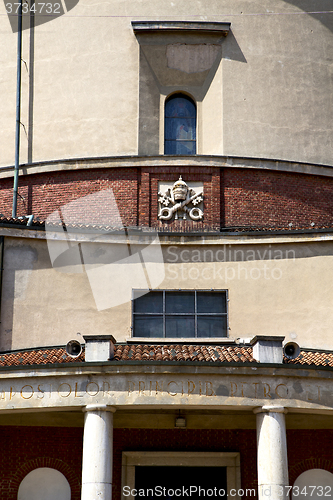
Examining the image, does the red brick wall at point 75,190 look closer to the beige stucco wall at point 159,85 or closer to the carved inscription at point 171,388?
the beige stucco wall at point 159,85

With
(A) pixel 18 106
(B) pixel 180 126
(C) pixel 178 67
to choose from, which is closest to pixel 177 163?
(B) pixel 180 126

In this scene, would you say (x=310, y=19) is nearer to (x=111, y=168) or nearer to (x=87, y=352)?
(x=111, y=168)

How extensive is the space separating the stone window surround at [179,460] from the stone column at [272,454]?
3.49m

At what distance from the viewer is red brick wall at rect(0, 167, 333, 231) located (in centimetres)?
2294

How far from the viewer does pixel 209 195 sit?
75.8 feet

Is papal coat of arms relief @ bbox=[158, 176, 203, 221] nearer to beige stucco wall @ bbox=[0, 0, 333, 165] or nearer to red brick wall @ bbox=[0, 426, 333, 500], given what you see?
beige stucco wall @ bbox=[0, 0, 333, 165]

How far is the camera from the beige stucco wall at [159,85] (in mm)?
23891

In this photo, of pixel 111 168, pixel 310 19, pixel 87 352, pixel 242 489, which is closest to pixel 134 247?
pixel 111 168

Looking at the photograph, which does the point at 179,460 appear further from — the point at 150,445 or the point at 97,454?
the point at 97,454

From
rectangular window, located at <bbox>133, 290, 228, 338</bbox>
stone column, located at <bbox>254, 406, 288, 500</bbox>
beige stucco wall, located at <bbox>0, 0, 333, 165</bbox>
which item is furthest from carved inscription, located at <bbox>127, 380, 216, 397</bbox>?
beige stucco wall, located at <bbox>0, 0, 333, 165</bbox>

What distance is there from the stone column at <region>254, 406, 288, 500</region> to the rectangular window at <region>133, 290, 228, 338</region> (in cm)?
491

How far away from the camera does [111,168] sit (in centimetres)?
2344

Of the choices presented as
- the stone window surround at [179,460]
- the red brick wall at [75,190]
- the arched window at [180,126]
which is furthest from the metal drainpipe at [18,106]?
the stone window surround at [179,460]

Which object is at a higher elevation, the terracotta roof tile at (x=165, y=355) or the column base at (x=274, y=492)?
the terracotta roof tile at (x=165, y=355)
